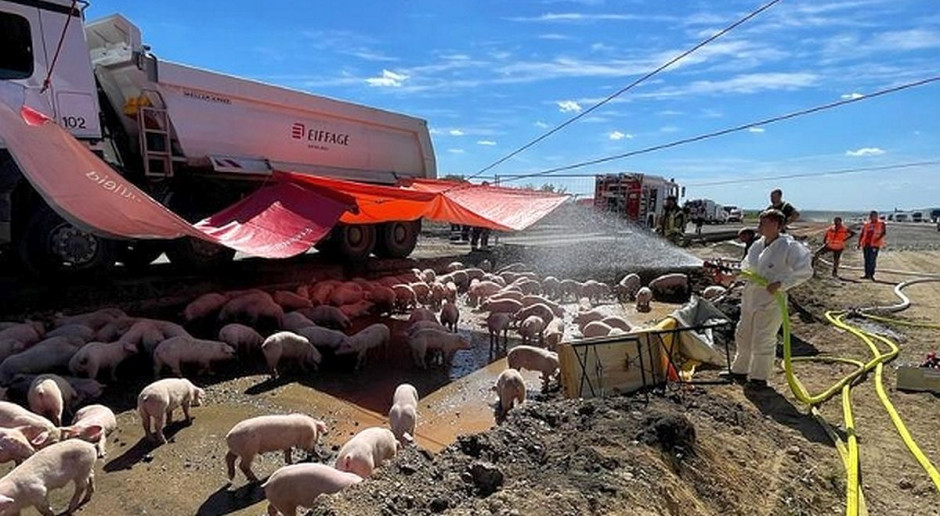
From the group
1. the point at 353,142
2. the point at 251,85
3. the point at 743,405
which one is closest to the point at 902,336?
the point at 743,405

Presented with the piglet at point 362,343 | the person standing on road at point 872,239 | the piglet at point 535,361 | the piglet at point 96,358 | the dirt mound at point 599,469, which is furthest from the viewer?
the person standing on road at point 872,239

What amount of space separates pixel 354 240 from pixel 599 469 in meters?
9.29

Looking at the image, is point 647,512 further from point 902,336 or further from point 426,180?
point 426,180

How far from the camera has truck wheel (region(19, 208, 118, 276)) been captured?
23.6 feet

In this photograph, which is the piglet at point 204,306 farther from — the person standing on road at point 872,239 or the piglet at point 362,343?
the person standing on road at point 872,239

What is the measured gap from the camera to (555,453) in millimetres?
3463

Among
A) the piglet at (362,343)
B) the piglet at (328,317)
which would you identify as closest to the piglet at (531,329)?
the piglet at (362,343)

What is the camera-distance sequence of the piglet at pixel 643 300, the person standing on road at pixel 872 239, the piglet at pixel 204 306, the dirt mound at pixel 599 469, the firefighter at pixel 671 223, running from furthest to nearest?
the firefighter at pixel 671 223 < the person standing on road at pixel 872 239 < the piglet at pixel 643 300 < the piglet at pixel 204 306 < the dirt mound at pixel 599 469

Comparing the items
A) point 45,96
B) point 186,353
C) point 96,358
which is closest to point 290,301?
point 186,353

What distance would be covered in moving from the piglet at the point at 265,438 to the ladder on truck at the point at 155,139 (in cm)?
549

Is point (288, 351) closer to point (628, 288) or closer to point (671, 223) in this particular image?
point (628, 288)

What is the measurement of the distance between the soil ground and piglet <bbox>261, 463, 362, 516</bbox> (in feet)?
1.31

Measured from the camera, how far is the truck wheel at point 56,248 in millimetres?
7195

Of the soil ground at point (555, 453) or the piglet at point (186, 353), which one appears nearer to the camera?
the soil ground at point (555, 453)
